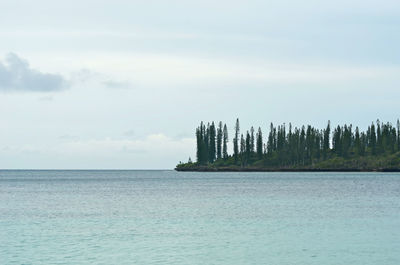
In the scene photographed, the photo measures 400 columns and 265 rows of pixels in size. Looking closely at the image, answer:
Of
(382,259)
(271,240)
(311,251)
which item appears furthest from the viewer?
(271,240)

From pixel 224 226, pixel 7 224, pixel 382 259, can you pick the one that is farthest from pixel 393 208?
pixel 7 224

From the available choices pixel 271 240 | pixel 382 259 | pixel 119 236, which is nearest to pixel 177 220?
pixel 119 236

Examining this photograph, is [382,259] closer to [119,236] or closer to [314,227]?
[314,227]

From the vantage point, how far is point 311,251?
45.4 metres

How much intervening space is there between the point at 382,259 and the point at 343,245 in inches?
234

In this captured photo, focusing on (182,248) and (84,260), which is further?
(182,248)

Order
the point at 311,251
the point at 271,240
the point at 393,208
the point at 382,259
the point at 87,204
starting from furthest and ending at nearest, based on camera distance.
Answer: the point at 87,204, the point at 393,208, the point at 271,240, the point at 311,251, the point at 382,259

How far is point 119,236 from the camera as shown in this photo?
53719mm

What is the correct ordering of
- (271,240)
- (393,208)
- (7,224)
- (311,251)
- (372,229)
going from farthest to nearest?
(393,208), (7,224), (372,229), (271,240), (311,251)

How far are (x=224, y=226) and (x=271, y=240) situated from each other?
10.6 metres

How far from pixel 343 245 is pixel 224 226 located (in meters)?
16.0

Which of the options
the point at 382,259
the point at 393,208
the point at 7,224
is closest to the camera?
the point at 382,259

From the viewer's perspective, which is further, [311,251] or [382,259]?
[311,251]

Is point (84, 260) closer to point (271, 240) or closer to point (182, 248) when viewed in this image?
point (182, 248)
